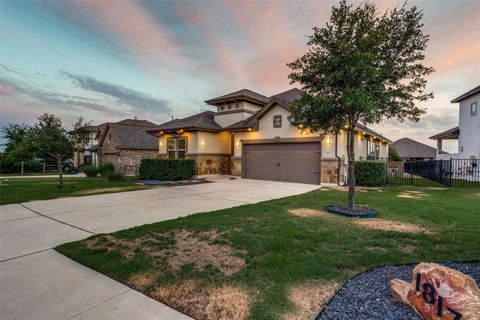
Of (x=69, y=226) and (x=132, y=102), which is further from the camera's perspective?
(x=132, y=102)

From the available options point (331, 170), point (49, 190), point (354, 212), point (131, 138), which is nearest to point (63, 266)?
point (354, 212)

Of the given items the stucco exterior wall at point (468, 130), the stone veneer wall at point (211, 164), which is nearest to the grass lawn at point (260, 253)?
the stone veneer wall at point (211, 164)

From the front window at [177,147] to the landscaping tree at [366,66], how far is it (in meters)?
13.2

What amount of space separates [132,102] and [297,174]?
24584mm

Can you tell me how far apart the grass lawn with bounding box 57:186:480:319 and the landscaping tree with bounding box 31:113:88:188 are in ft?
34.6

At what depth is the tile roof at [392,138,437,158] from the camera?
4056 centimetres

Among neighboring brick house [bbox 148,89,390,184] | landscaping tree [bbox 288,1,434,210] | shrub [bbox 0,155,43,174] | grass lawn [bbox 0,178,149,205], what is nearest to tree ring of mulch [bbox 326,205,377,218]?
landscaping tree [bbox 288,1,434,210]

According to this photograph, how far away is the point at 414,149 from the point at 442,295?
165 feet

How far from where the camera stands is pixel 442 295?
2.17 meters

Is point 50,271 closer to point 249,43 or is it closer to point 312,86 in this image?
point 312,86

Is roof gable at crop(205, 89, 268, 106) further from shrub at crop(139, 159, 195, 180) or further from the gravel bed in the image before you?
the gravel bed

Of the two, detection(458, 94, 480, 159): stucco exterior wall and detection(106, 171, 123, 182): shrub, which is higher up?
detection(458, 94, 480, 159): stucco exterior wall

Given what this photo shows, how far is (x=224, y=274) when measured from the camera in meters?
3.12

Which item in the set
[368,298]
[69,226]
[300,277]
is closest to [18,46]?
[69,226]
